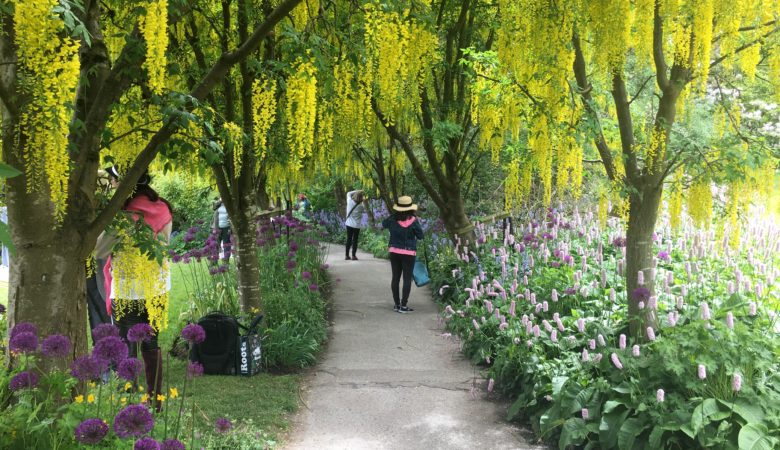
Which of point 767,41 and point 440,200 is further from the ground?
point 767,41

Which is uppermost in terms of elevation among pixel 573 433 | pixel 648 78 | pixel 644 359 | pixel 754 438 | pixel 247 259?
pixel 648 78

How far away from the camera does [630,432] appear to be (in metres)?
3.40

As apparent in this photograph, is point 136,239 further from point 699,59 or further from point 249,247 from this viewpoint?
point 699,59

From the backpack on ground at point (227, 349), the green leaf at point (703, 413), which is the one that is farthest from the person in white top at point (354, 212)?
the green leaf at point (703, 413)

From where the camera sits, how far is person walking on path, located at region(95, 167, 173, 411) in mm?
3623

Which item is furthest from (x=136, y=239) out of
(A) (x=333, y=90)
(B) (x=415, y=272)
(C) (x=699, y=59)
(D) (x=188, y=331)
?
(B) (x=415, y=272)

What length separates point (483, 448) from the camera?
13.0 ft

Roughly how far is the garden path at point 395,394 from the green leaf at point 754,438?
4.46ft

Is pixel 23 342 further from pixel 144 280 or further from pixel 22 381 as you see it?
pixel 144 280

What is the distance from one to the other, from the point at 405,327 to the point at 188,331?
4.79m

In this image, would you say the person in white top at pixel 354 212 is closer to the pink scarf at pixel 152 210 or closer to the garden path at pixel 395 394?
the garden path at pixel 395 394

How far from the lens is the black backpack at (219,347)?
5.25m

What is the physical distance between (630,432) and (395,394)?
2.10 m

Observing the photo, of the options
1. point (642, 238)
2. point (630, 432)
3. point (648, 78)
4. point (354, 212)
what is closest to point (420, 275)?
point (354, 212)
